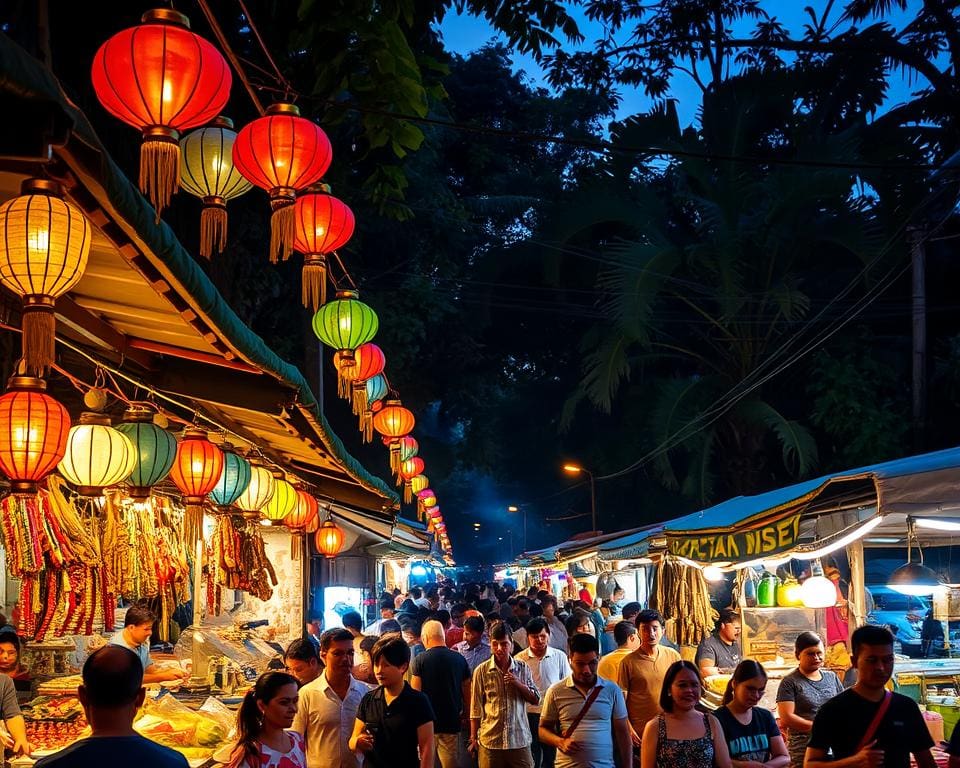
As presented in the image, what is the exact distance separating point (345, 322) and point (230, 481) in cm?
344

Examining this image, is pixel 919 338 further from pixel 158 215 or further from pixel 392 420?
pixel 158 215

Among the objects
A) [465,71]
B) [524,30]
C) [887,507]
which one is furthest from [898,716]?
[465,71]

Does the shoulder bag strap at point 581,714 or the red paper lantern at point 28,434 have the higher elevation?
the red paper lantern at point 28,434

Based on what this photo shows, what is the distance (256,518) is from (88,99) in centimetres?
416

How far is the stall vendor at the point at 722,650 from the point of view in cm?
1109

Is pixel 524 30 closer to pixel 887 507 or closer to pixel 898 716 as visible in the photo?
pixel 887 507

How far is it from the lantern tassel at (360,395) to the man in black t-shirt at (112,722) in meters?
9.73

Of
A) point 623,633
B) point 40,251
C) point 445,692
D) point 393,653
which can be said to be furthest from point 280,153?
point 623,633

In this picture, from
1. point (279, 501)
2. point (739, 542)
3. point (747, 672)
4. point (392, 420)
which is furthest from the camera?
point (392, 420)

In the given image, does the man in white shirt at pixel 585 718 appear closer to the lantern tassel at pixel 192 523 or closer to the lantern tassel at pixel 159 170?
the lantern tassel at pixel 192 523

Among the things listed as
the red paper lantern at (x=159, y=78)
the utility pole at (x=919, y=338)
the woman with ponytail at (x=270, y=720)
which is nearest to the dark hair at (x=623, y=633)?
the woman with ponytail at (x=270, y=720)

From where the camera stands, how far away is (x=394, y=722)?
6844 mm

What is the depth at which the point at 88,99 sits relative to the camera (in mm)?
9922

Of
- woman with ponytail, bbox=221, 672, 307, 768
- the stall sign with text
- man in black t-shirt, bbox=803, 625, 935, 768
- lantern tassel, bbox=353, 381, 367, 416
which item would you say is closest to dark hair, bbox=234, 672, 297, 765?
woman with ponytail, bbox=221, 672, 307, 768
